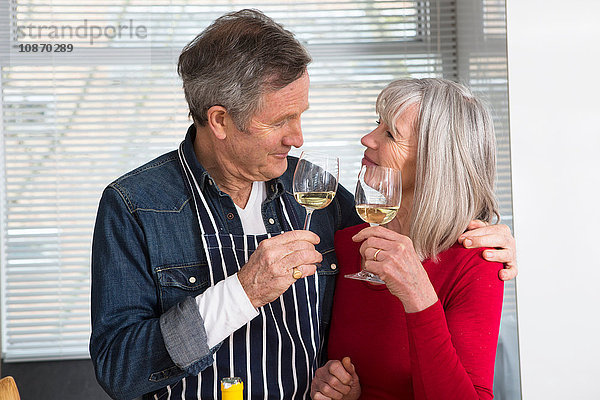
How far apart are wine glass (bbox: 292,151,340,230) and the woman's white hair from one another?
25 cm

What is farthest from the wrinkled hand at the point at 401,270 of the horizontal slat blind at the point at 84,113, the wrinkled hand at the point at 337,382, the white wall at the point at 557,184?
the horizontal slat blind at the point at 84,113

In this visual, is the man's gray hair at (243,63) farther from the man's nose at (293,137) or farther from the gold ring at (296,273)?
the gold ring at (296,273)

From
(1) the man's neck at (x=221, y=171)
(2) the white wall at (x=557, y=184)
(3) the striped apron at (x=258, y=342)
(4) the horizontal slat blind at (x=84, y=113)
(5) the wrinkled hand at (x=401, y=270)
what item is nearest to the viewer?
(5) the wrinkled hand at (x=401, y=270)

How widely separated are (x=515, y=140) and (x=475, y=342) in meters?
1.26

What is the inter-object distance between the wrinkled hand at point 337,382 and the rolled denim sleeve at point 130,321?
29cm

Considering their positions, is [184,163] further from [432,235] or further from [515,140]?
[515,140]

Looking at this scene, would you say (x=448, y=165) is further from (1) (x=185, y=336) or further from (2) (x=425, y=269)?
(1) (x=185, y=336)

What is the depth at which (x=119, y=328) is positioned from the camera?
1.59 meters

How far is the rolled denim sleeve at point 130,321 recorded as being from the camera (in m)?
1.53

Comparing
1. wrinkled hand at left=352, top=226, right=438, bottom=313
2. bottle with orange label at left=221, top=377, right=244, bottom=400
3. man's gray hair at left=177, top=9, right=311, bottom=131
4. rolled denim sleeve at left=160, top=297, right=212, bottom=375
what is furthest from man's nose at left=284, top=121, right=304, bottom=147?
bottle with orange label at left=221, top=377, right=244, bottom=400

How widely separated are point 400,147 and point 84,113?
2430 mm

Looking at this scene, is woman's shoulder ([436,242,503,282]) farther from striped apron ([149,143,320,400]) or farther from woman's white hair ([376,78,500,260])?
striped apron ([149,143,320,400])

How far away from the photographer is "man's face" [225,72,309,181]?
174cm

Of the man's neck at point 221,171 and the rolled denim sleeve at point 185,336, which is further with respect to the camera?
the man's neck at point 221,171
